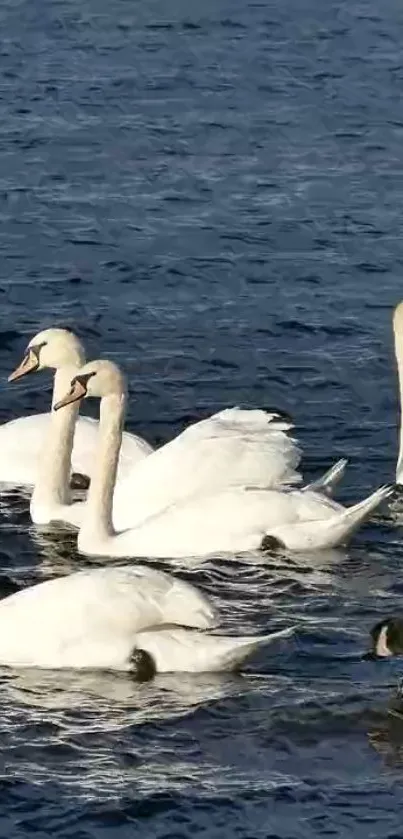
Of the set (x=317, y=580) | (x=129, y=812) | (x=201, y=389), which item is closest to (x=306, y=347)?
(x=201, y=389)

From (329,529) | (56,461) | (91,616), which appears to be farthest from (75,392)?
(91,616)

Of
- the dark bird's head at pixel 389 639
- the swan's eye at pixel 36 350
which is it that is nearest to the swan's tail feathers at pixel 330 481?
the swan's eye at pixel 36 350

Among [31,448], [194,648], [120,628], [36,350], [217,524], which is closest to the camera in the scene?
[194,648]

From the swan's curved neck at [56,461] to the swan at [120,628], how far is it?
3160 mm

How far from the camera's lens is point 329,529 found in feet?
51.2

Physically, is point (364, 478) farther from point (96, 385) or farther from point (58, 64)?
point (58, 64)

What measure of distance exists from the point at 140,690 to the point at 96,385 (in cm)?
352

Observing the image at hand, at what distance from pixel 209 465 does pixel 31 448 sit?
1.88 m

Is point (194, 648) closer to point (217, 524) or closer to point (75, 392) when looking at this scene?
point (217, 524)

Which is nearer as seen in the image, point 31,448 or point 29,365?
point 29,365

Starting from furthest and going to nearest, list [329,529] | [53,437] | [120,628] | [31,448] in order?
[31,448] < [53,437] < [329,529] < [120,628]

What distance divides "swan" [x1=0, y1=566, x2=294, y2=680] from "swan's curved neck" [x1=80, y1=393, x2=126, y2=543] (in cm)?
227

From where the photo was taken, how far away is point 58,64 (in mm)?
29094

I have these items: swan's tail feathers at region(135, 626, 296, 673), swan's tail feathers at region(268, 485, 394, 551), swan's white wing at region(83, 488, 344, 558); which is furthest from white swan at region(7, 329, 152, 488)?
swan's tail feathers at region(135, 626, 296, 673)
